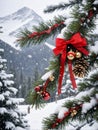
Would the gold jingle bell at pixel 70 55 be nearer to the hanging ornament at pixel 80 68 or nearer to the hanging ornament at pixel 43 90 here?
the hanging ornament at pixel 80 68

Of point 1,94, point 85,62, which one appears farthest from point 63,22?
point 1,94

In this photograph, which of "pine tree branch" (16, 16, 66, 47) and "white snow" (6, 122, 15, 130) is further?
"white snow" (6, 122, 15, 130)

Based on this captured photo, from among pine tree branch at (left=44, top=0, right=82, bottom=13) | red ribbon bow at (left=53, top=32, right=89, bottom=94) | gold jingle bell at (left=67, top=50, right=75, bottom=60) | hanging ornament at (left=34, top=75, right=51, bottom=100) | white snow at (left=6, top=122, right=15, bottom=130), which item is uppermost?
pine tree branch at (left=44, top=0, right=82, bottom=13)

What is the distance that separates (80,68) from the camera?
189 cm

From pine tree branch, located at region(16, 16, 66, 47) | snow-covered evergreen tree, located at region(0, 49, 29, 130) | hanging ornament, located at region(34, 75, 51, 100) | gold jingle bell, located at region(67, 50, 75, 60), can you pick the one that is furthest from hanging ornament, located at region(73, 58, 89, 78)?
snow-covered evergreen tree, located at region(0, 49, 29, 130)

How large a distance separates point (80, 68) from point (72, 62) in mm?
134

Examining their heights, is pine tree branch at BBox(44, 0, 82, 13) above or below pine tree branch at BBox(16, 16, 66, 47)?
above

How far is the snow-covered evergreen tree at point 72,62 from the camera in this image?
1.86 meters

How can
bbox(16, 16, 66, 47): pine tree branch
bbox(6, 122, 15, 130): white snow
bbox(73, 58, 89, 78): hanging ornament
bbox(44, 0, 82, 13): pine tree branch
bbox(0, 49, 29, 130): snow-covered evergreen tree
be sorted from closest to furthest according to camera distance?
1. bbox(73, 58, 89, 78): hanging ornament
2. bbox(16, 16, 66, 47): pine tree branch
3. bbox(44, 0, 82, 13): pine tree branch
4. bbox(6, 122, 15, 130): white snow
5. bbox(0, 49, 29, 130): snow-covered evergreen tree

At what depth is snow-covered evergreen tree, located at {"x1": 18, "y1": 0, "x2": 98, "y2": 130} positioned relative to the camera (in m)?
1.86

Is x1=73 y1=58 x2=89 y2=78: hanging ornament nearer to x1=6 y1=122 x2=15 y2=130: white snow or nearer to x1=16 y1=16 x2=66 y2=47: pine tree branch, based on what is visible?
x1=16 y1=16 x2=66 y2=47: pine tree branch

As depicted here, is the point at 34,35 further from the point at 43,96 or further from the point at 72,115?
the point at 72,115

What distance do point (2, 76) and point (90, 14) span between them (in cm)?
962

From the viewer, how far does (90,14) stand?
2.09m
